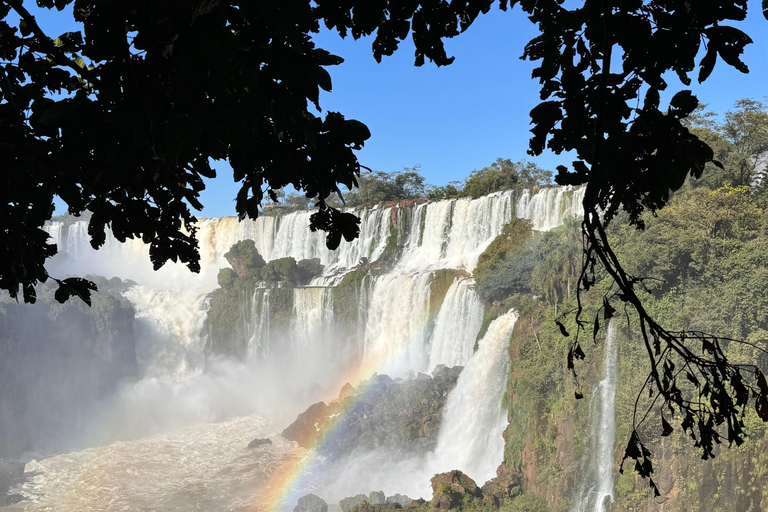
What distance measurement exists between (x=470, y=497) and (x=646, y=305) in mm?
4920

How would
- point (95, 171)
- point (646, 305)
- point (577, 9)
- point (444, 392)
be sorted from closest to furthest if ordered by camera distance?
1. point (95, 171)
2. point (577, 9)
3. point (646, 305)
4. point (444, 392)

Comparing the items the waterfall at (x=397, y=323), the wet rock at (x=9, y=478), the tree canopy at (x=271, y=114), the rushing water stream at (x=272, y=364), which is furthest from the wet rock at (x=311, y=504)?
the tree canopy at (x=271, y=114)

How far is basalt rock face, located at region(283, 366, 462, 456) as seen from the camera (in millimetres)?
14141

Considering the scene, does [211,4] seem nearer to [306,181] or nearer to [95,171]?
[95,171]

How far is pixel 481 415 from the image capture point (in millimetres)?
13039

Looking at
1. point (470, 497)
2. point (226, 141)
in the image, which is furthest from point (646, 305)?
point (226, 141)

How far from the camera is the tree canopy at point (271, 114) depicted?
43.4 inches

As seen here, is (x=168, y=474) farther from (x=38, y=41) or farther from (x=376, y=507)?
(x=38, y=41)

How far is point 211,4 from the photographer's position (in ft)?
3.22

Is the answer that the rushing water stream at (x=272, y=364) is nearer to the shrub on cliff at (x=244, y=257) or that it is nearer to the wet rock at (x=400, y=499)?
the wet rock at (x=400, y=499)

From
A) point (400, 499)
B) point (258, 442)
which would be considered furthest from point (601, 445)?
point (258, 442)

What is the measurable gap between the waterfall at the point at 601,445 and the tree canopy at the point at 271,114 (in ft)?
30.7

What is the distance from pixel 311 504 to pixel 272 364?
34.1ft

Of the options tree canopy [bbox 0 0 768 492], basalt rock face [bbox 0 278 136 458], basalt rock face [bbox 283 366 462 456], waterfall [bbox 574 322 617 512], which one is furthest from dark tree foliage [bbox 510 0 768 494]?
basalt rock face [bbox 0 278 136 458]
